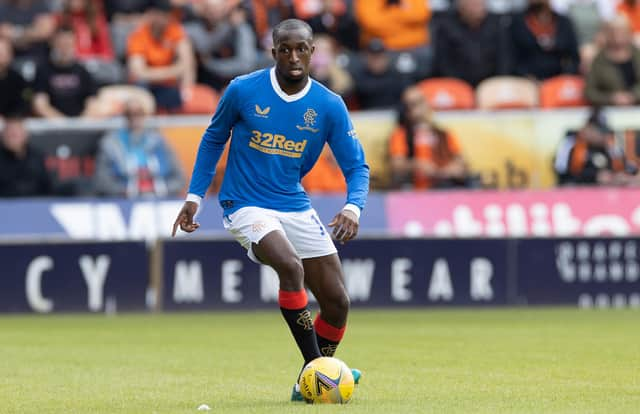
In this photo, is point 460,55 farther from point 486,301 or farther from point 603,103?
point 486,301

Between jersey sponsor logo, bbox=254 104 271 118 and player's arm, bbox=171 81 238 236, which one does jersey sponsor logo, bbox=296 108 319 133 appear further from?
player's arm, bbox=171 81 238 236

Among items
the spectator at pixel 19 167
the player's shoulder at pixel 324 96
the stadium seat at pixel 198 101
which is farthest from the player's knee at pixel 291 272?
the stadium seat at pixel 198 101

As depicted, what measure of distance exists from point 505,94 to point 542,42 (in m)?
1.08

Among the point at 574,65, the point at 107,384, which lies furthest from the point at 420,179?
the point at 107,384

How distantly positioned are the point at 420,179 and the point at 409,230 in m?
0.72

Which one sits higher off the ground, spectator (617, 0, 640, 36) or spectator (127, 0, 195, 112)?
spectator (617, 0, 640, 36)

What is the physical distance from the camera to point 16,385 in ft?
28.6

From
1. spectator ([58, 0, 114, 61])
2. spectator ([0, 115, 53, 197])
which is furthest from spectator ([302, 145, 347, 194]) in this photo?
spectator ([58, 0, 114, 61])

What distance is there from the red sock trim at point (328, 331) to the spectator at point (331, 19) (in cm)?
1156

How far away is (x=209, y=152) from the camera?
8.22 m

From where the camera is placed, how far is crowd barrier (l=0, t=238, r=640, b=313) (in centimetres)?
1614

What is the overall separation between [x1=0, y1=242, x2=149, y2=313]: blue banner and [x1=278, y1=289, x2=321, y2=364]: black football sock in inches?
343

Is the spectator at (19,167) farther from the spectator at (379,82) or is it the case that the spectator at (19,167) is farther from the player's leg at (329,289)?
the player's leg at (329,289)

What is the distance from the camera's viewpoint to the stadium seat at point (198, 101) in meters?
18.8
